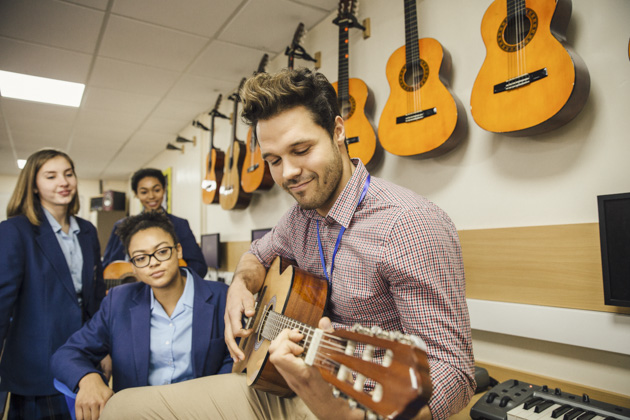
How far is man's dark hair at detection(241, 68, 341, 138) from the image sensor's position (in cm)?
110

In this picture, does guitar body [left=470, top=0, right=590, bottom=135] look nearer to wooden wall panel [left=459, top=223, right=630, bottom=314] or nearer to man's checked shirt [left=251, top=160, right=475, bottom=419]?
wooden wall panel [left=459, top=223, right=630, bottom=314]

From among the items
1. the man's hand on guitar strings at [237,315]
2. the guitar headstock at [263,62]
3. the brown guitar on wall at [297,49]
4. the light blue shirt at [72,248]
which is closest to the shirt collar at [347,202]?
the man's hand on guitar strings at [237,315]

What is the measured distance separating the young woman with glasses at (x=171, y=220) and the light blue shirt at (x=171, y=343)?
1181 mm

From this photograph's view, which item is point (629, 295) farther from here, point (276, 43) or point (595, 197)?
point (276, 43)

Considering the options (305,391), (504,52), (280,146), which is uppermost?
(504,52)

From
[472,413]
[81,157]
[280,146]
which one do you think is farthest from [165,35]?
[81,157]

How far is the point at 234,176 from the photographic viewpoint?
3631 mm

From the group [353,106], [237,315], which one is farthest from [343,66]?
[237,315]

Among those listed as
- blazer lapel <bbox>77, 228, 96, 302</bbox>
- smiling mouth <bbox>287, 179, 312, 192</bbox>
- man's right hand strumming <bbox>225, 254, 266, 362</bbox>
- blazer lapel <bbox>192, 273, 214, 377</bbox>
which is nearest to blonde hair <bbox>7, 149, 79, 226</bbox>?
blazer lapel <bbox>77, 228, 96, 302</bbox>

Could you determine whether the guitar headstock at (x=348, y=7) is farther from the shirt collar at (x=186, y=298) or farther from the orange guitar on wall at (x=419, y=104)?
the shirt collar at (x=186, y=298)

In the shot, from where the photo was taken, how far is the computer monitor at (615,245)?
1.15 m

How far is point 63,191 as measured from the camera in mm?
2039

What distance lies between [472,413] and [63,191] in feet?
7.12

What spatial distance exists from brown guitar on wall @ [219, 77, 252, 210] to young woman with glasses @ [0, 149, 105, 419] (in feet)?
5.18
